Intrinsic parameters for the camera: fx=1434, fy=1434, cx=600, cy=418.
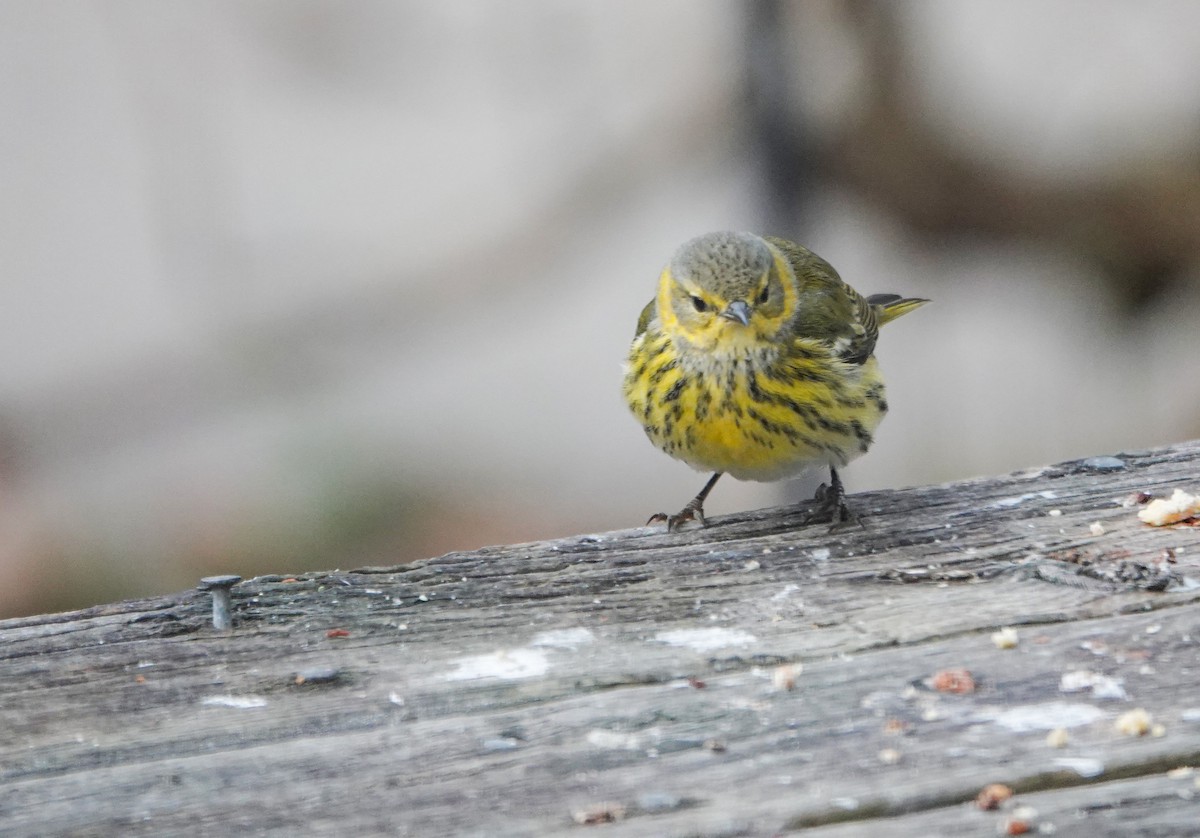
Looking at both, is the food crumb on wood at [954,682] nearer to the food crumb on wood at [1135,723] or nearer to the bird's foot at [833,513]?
the food crumb on wood at [1135,723]

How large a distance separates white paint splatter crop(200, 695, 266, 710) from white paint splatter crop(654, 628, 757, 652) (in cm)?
57

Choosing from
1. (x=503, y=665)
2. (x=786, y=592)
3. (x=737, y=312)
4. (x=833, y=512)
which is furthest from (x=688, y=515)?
(x=503, y=665)

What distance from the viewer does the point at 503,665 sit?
2.01 meters

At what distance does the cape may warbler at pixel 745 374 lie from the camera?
321 cm

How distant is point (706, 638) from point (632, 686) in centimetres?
20

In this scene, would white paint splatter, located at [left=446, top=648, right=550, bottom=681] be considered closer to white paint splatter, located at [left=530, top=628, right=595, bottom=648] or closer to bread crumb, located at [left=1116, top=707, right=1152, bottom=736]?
white paint splatter, located at [left=530, top=628, right=595, bottom=648]

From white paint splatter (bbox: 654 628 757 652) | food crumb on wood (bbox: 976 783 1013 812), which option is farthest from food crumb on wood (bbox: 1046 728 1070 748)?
white paint splatter (bbox: 654 628 757 652)

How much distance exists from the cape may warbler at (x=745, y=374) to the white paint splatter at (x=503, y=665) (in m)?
1.21

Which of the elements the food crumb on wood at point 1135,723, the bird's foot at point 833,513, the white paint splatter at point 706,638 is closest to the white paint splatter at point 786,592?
the white paint splatter at point 706,638

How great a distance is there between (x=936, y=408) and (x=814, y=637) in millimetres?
4393

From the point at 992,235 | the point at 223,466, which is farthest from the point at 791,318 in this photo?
the point at 223,466

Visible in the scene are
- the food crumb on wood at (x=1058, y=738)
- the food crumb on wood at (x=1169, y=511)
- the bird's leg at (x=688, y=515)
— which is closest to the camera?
the food crumb on wood at (x=1058, y=738)

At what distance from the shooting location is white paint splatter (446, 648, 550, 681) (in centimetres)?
197

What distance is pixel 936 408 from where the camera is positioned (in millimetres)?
6277
